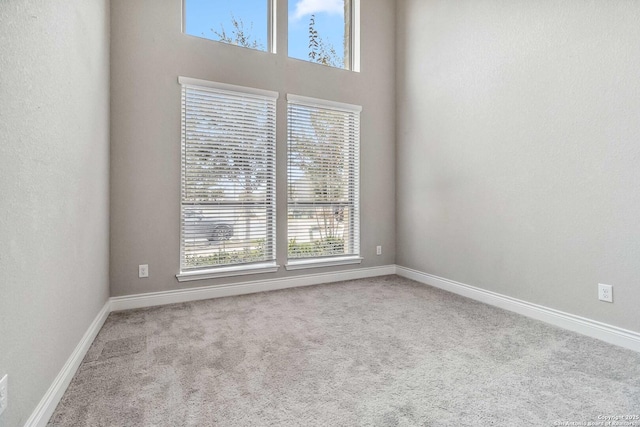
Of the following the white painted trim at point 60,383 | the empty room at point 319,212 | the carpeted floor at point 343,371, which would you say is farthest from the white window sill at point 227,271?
the white painted trim at point 60,383

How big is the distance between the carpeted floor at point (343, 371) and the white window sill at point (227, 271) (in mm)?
413

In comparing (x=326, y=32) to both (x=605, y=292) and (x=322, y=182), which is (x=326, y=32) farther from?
(x=605, y=292)

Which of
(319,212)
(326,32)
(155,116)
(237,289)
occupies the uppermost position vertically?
(326,32)

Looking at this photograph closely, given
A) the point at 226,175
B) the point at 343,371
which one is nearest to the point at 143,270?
the point at 226,175

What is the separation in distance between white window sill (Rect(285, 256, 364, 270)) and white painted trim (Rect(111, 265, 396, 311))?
105 millimetres

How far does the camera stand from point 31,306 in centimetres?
128

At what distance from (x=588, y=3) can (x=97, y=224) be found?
3.89 m

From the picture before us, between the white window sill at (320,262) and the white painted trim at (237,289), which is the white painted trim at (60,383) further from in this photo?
the white window sill at (320,262)

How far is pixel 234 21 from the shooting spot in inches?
136

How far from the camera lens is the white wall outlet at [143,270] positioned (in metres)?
2.96

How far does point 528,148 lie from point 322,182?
6.71 feet

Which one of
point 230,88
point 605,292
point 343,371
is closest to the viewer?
point 343,371

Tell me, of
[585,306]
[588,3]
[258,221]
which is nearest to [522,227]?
[585,306]

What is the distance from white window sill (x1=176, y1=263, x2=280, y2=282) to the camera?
3.13m
